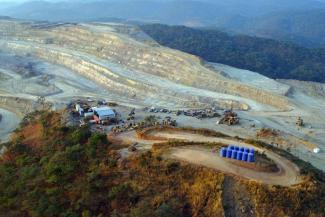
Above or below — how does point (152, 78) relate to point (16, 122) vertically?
above

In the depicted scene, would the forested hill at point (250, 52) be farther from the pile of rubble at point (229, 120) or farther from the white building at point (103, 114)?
the white building at point (103, 114)

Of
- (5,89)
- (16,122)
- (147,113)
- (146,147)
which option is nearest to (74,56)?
(5,89)

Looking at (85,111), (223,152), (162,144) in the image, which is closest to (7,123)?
(85,111)

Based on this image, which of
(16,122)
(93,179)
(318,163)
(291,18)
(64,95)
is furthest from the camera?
(291,18)

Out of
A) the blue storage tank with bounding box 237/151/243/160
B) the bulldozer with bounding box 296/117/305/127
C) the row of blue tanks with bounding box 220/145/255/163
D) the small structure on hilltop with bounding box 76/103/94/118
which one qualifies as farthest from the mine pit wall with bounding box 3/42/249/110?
the blue storage tank with bounding box 237/151/243/160

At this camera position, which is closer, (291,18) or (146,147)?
(146,147)

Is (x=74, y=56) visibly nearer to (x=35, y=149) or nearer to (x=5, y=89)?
(x=5, y=89)

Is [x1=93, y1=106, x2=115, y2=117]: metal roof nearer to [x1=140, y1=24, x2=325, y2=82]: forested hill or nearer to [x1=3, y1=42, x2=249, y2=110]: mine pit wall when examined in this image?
[x1=3, y1=42, x2=249, y2=110]: mine pit wall

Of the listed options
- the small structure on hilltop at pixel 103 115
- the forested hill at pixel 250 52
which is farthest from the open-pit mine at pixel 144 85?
the forested hill at pixel 250 52
